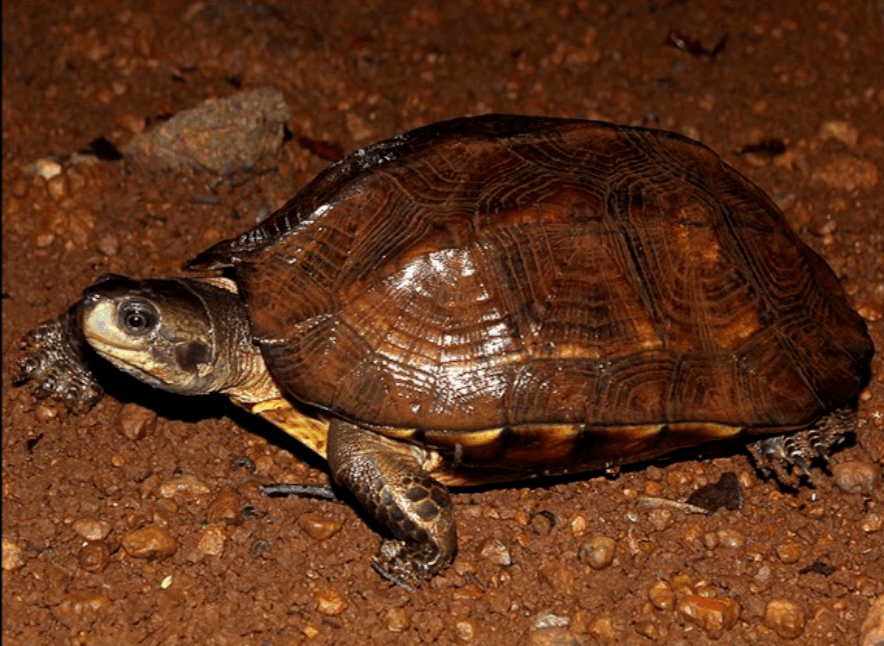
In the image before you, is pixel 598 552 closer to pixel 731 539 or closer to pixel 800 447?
pixel 731 539

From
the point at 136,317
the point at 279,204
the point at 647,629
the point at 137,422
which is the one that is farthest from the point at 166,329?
the point at 647,629

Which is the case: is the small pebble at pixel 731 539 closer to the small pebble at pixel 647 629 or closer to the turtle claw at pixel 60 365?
the small pebble at pixel 647 629

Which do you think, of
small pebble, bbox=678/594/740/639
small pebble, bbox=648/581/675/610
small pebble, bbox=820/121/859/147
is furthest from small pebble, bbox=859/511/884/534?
small pebble, bbox=820/121/859/147

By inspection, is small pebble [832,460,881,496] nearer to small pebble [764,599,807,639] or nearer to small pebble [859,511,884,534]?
small pebble [859,511,884,534]

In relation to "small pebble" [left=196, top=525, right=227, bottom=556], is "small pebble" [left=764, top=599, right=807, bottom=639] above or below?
above

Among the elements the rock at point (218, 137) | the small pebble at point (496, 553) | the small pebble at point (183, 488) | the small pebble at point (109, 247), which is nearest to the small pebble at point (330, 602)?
the small pebble at point (496, 553)
